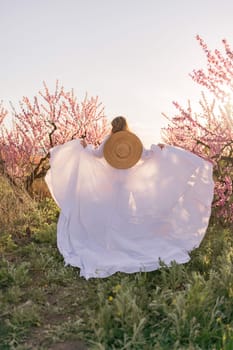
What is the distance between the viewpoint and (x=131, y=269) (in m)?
5.63

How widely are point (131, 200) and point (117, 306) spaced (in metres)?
2.52

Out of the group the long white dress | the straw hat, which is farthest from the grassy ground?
the straw hat

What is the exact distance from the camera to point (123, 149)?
645 centimetres

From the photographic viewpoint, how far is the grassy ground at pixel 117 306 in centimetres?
383

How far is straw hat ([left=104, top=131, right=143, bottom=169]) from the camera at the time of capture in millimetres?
6443

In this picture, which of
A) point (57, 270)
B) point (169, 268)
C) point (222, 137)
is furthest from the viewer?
point (222, 137)

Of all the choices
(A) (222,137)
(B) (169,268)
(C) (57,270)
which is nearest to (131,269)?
(B) (169,268)

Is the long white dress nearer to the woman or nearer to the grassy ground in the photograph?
the woman

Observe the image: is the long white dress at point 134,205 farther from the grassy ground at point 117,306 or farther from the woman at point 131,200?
the grassy ground at point 117,306

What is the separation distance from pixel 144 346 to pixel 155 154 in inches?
132

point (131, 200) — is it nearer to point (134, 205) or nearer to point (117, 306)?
point (134, 205)

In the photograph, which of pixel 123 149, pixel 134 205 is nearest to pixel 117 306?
pixel 134 205

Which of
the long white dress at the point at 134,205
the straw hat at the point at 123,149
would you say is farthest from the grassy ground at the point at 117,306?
the straw hat at the point at 123,149

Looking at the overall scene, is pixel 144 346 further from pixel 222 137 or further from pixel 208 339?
pixel 222 137
